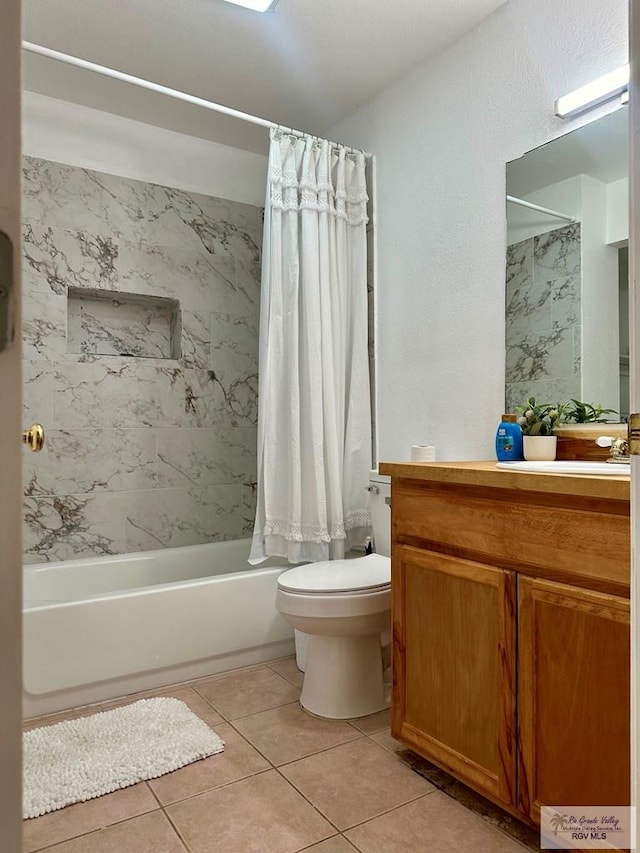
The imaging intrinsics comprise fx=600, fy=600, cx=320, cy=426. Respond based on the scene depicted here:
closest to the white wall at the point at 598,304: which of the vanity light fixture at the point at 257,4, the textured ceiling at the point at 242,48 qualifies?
the textured ceiling at the point at 242,48

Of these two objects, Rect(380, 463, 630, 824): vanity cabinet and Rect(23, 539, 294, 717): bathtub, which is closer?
Rect(380, 463, 630, 824): vanity cabinet

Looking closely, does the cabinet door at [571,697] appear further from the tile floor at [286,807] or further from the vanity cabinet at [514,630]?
the tile floor at [286,807]

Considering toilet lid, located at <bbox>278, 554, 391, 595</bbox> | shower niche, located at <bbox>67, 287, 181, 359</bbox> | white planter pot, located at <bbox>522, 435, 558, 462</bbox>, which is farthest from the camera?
shower niche, located at <bbox>67, 287, 181, 359</bbox>

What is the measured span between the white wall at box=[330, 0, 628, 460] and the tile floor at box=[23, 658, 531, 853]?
1132 millimetres

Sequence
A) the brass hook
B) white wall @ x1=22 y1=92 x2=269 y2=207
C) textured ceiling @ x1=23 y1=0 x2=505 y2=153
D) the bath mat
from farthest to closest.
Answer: white wall @ x1=22 y1=92 x2=269 y2=207 → textured ceiling @ x1=23 y1=0 x2=505 y2=153 → the bath mat → the brass hook

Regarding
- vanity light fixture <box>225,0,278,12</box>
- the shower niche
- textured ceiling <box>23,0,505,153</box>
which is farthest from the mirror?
the shower niche

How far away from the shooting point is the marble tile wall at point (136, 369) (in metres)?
2.84

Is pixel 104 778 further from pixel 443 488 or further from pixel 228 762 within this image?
pixel 443 488

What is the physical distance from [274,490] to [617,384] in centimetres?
140

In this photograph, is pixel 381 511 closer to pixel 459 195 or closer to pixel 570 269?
pixel 570 269

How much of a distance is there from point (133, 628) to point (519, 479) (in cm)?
A: 162

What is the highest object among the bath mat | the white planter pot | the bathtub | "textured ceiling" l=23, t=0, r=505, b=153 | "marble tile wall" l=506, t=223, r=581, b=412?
"textured ceiling" l=23, t=0, r=505, b=153

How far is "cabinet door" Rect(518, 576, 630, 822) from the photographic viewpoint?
125cm

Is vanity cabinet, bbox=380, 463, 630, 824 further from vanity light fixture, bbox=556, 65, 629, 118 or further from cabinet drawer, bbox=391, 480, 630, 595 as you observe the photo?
vanity light fixture, bbox=556, 65, 629, 118
